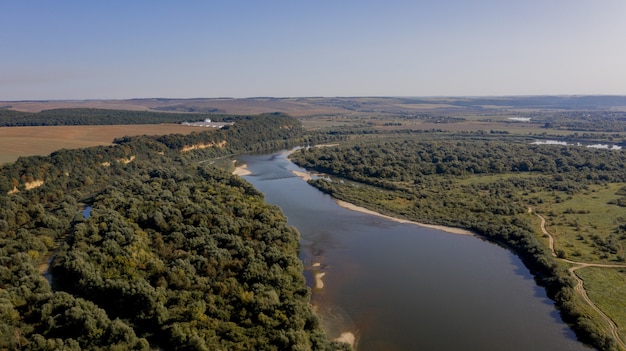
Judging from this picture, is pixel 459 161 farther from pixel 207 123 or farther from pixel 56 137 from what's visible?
pixel 207 123

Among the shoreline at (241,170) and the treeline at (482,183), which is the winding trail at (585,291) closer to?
the treeline at (482,183)

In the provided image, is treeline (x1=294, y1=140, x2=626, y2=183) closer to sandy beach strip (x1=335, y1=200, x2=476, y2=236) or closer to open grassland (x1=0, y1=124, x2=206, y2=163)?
sandy beach strip (x1=335, y1=200, x2=476, y2=236)

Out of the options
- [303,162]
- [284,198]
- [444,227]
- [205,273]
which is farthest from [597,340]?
[303,162]

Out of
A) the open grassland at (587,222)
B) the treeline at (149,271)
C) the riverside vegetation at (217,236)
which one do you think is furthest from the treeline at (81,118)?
the open grassland at (587,222)

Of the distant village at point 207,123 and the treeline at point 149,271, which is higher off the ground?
the distant village at point 207,123

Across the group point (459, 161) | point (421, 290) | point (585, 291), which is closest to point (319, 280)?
point (421, 290)

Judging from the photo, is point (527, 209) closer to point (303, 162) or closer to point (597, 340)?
point (597, 340)

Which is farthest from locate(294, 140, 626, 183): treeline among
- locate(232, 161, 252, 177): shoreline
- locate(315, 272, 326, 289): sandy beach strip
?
locate(315, 272, 326, 289): sandy beach strip
